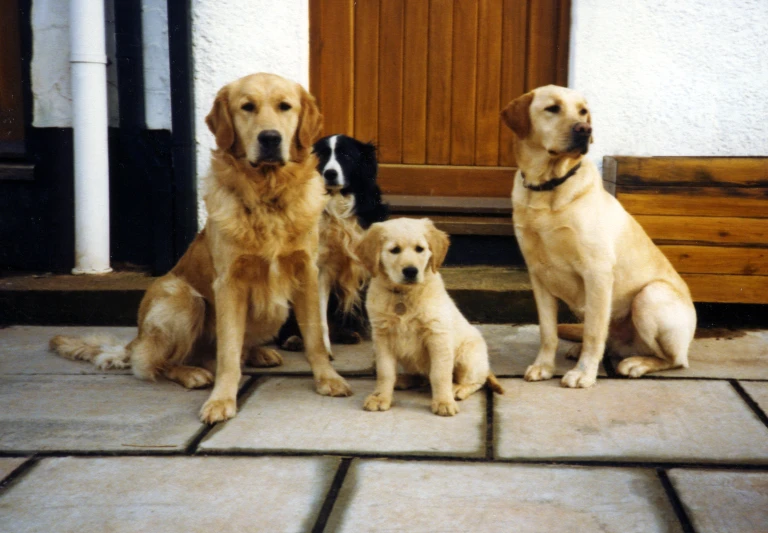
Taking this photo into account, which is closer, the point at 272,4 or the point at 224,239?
the point at 224,239

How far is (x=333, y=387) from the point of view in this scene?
11.8ft

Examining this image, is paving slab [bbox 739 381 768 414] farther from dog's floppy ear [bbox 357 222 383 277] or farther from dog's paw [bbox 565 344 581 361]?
dog's floppy ear [bbox 357 222 383 277]

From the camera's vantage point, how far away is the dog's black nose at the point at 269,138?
337cm

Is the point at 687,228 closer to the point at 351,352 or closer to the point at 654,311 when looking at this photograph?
the point at 654,311


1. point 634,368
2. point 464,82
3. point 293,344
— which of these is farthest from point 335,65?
point 634,368

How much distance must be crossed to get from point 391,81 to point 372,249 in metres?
2.43

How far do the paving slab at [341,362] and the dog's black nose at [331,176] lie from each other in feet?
2.91

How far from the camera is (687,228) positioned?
4.57m

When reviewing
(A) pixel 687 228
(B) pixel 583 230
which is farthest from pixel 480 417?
(A) pixel 687 228

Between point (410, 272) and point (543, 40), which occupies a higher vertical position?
point (543, 40)

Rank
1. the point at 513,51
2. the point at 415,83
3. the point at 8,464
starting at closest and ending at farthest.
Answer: the point at 8,464
the point at 513,51
the point at 415,83

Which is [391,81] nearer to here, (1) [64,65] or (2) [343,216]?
(2) [343,216]

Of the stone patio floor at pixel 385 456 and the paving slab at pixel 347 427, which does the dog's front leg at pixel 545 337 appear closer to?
the stone patio floor at pixel 385 456

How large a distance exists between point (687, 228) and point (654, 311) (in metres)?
0.98
